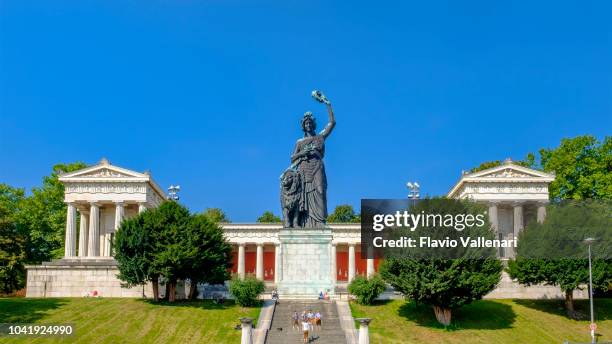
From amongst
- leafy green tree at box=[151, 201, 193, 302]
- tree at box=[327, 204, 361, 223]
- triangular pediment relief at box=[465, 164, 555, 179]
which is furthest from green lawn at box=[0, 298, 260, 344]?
tree at box=[327, 204, 361, 223]

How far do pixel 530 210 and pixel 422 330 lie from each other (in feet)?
152

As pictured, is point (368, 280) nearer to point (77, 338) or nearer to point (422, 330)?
point (422, 330)

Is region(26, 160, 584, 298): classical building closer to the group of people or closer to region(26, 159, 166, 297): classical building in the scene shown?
region(26, 159, 166, 297): classical building

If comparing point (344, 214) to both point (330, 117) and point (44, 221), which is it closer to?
point (44, 221)

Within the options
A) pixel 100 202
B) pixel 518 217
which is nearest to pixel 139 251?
pixel 100 202

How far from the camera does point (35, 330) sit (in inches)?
1561

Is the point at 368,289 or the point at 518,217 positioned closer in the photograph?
the point at 368,289

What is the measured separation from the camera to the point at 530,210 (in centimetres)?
8344

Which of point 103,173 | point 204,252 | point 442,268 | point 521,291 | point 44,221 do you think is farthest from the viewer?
point 44,221

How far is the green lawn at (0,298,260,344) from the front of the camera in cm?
3909

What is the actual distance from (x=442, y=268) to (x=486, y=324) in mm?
5116

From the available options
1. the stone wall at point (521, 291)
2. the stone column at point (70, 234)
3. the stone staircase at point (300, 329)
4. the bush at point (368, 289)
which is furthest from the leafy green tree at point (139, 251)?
the stone column at point (70, 234)

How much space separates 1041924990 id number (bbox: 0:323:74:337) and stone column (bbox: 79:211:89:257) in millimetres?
Answer: 36939

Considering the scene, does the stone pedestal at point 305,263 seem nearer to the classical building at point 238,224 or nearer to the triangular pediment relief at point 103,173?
the classical building at point 238,224
